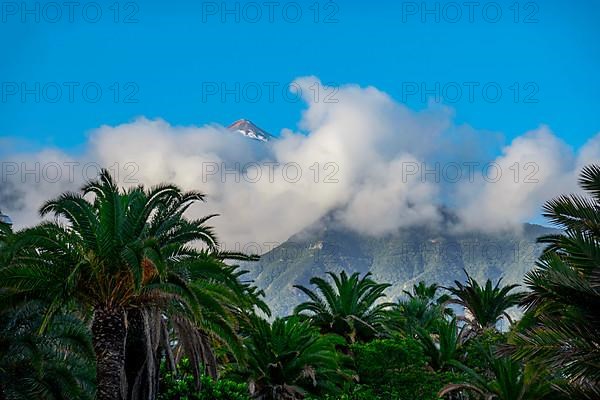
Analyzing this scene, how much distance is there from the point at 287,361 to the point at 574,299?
18638 mm

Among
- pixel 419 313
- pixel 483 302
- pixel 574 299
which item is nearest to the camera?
pixel 574 299

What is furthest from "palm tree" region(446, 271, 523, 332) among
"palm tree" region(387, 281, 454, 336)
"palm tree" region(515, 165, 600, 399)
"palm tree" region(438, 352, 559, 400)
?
"palm tree" region(515, 165, 600, 399)

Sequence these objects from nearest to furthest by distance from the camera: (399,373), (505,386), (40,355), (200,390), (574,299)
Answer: (574,299), (200,390), (40,355), (505,386), (399,373)

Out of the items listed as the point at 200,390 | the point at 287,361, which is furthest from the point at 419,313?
the point at 200,390

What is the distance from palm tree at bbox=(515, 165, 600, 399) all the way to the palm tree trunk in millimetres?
10373

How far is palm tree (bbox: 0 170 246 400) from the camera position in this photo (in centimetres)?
1817

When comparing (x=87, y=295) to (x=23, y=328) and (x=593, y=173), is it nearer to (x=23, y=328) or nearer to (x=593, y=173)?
(x=23, y=328)

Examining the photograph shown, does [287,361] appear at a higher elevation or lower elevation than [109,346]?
higher

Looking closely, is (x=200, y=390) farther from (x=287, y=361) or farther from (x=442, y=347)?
(x=442, y=347)

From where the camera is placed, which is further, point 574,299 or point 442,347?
point 442,347

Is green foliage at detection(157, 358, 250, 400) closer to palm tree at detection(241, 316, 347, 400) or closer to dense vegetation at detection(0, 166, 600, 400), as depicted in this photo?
dense vegetation at detection(0, 166, 600, 400)

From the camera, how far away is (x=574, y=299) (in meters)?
13.3

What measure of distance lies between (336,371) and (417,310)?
1994 centimetres

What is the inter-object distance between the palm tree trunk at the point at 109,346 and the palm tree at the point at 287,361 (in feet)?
35.7
